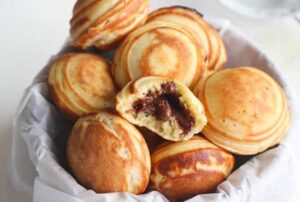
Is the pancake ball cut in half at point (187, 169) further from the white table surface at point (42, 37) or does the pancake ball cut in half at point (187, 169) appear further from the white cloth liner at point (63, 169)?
the white table surface at point (42, 37)

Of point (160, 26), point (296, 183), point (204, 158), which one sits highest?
point (160, 26)

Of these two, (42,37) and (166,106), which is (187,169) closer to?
(166,106)

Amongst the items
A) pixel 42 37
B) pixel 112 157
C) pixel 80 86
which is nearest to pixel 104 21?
pixel 80 86

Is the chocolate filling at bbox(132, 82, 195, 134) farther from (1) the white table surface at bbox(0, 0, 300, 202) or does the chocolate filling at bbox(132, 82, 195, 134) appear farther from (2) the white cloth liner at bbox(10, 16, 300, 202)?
(1) the white table surface at bbox(0, 0, 300, 202)

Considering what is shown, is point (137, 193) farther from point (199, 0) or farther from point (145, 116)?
point (199, 0)

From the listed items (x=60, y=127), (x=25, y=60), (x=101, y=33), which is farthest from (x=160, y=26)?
(x=25, y=60)

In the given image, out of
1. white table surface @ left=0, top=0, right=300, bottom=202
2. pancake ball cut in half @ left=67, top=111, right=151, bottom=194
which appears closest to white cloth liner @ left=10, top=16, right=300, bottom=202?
pancake ball cut in half @ left=67, top=111, right=151, bottom=194
